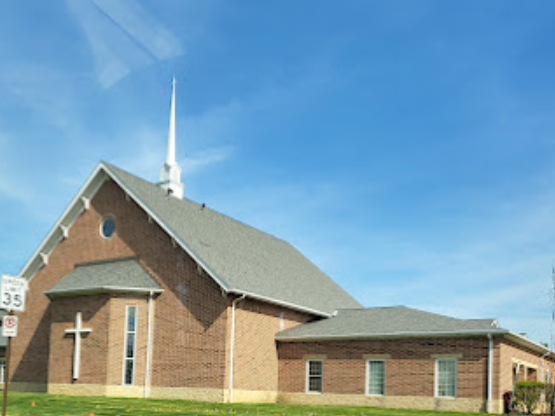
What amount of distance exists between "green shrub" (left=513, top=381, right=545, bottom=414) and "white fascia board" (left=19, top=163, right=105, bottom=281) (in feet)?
70.4

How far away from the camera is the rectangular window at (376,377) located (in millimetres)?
30078

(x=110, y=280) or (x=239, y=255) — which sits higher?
(x=239, y=255)

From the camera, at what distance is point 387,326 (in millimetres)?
30797

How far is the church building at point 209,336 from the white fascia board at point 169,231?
6 cm

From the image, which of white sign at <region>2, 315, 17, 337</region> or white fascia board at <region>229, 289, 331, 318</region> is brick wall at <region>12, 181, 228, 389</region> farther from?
white sign at <region>2, 315, 17, 337</region>

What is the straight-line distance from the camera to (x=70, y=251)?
3531 cm

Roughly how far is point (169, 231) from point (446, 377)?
13402 mm

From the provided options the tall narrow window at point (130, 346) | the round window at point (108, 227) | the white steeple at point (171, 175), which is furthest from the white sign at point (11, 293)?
the white steeple at point (171, 175)

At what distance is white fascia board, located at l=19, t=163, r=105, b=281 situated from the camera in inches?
1355

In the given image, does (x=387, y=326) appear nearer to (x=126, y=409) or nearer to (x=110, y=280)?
(x=110, y=280)

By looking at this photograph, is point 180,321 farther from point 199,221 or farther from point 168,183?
point 168,183

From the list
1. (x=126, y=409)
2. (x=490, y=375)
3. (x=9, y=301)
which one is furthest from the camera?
(x=490, y=375)

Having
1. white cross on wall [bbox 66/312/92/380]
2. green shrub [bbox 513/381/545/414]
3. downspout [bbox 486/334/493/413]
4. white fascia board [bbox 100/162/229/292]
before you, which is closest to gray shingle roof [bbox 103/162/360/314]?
white fascia board [bbox 100/162/229/292]

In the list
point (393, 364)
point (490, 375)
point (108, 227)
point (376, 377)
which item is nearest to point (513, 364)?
point (490, 375)
